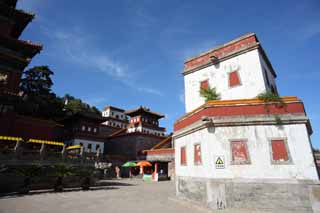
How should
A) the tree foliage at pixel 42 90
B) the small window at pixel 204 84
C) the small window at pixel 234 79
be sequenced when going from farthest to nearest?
1. the tree foliage at pixel 42 90
2. the small window at pixel 204 84
3. the small window at pixel 234 79

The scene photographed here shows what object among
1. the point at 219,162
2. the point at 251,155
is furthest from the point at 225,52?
the point at 219,162

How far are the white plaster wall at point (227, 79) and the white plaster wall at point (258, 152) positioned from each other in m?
3.56

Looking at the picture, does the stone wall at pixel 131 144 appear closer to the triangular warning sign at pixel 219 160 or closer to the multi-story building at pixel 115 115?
the multi-story building at pixel 115 115

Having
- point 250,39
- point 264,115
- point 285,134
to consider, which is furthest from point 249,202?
point 250,39

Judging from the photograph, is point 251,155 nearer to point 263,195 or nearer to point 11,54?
point 263,195

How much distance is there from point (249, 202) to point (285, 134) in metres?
3.98

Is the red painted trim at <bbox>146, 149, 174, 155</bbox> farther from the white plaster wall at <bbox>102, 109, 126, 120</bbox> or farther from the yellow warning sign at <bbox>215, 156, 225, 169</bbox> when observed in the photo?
the white plaster wall at <bbox>102, 109, 126, 120</bbox>

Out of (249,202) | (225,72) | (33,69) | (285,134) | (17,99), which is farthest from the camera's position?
(33,69)

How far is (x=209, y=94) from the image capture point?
45.4 ft

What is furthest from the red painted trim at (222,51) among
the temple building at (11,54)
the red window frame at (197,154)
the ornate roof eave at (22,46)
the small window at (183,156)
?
the ornate roof eave at (22,46)

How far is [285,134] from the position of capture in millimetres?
9391

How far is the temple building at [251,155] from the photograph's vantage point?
8.62 meters

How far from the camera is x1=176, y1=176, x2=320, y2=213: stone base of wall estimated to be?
8.28m

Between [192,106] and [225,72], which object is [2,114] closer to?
[192,106]
